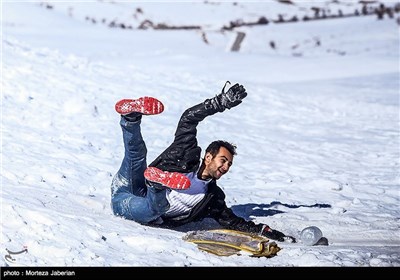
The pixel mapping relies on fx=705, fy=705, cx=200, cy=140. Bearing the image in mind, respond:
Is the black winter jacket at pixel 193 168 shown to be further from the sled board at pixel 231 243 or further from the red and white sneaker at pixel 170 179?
the red and white sneaker at pixel 170 179

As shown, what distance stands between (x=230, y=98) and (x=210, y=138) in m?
4.19

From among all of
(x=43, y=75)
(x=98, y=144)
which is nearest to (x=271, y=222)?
(x=98, y=144)

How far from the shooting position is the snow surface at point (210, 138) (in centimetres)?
436

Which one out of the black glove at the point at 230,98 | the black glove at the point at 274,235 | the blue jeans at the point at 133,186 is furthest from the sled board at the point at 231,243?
the black glove at the point at 230,98

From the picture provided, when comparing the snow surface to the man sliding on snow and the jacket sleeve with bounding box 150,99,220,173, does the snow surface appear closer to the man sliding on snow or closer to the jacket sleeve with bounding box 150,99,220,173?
the man sliding on snow

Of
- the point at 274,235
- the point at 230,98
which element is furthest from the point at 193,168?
the point at 274,235

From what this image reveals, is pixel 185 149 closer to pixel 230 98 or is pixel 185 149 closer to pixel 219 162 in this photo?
pixel 219 162

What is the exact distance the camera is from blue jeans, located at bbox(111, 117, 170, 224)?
4.78 meters

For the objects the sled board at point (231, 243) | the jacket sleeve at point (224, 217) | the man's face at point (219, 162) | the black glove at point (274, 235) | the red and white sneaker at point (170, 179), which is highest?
the man's face at point (219, 162)

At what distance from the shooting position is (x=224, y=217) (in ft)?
16.7

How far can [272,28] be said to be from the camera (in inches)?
798

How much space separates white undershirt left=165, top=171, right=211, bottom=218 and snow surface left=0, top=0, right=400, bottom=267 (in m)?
0.18

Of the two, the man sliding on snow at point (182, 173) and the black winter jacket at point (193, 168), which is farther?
the black winter jacket at point (193, 168)
